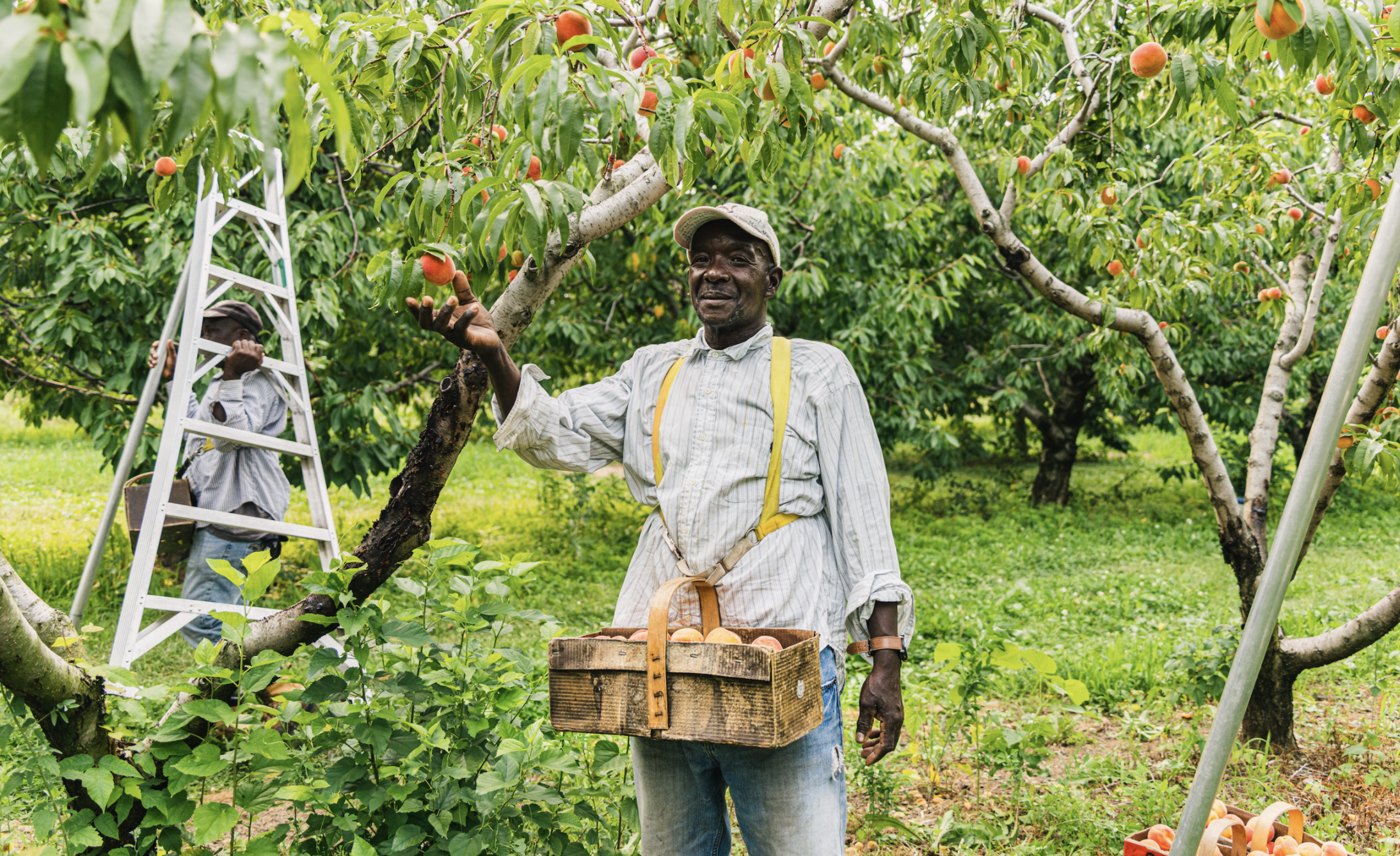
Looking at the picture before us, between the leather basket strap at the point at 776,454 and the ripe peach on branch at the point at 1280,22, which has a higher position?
the ripe peach on branch at the point at 1280,22

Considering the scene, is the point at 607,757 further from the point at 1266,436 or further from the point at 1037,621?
the point at 1037,621

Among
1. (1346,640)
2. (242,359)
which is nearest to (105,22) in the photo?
(242,359)

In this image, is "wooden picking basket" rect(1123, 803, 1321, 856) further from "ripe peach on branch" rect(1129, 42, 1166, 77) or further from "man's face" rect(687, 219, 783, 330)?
"ripe peach on branch" rect(1129, 42, 1166, 77)

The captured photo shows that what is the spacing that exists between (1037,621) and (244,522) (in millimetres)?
4998

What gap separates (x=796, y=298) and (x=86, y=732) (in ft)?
22.0

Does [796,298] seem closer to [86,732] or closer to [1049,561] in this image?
[1049,561]

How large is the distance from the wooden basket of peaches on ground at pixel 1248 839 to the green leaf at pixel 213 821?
2075 millimetres

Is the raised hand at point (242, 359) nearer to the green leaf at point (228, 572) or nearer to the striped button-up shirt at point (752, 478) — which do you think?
the green leaf at point (228, 572)

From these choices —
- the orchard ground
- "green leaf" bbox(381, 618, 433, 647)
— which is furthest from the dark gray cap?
"green leaf" bbox(381, 618, 433, 647)

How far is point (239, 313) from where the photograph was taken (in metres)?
4.29

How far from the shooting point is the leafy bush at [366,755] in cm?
201

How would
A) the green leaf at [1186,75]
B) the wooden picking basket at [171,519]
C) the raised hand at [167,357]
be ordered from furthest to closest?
the raised hand at [167,357]
the wooden picking basket at [171,519]
the green leaf at [1186,75]

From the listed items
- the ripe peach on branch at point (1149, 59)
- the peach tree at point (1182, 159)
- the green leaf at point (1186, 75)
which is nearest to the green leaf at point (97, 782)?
the peach tree at point (1182, 159)

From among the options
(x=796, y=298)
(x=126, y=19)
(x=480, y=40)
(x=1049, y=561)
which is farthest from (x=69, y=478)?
(x=126, y=19)
